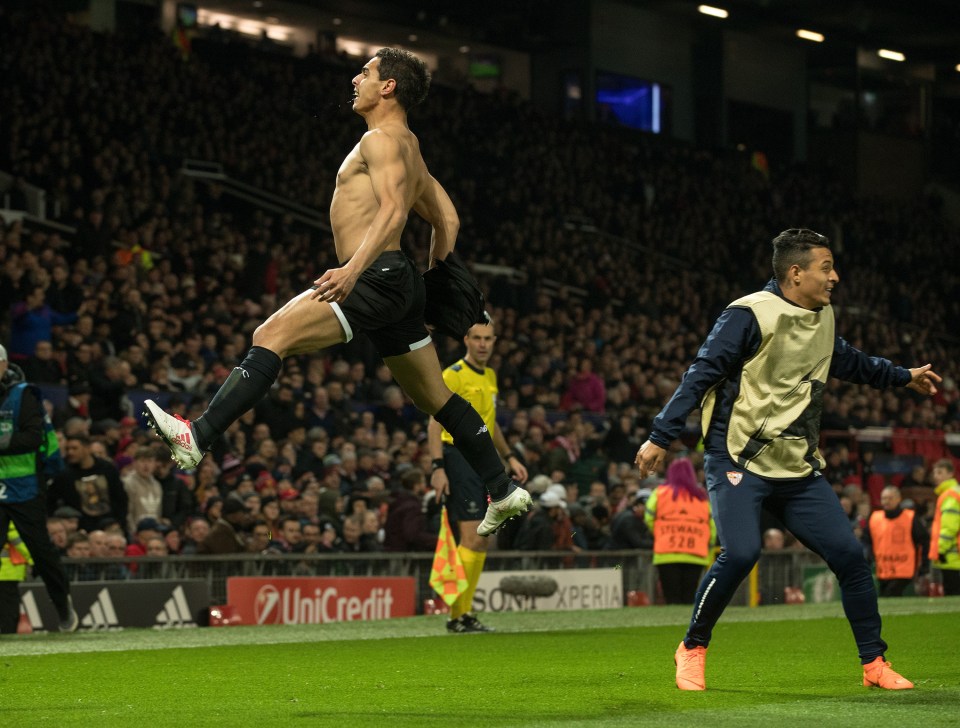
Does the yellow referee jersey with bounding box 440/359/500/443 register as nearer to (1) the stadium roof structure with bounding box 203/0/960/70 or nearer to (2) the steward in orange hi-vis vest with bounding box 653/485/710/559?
(2) the steward in orange hi-vis vest with bounding box 653/485/710/559

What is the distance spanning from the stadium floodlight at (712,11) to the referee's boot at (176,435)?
38021 millimetres

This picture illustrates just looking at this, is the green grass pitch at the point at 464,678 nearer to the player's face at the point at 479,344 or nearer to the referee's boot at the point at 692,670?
the referee's boot at the point at 692,670

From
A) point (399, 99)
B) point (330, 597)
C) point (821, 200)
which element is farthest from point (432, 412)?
point (821, 200)

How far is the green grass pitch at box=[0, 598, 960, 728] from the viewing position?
589cm

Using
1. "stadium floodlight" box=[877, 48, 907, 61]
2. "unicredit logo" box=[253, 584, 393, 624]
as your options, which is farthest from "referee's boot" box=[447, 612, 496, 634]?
"stadium floodlight" box=[877, 48, 907, 61]

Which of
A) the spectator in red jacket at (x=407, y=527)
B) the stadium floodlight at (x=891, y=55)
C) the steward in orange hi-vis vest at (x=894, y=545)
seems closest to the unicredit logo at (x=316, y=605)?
the spectator in red jacket at (x=407, y=527)

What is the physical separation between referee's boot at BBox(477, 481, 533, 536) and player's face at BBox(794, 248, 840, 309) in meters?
1.55


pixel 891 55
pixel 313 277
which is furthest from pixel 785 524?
pixel 891 55

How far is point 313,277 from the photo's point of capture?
22.8 m

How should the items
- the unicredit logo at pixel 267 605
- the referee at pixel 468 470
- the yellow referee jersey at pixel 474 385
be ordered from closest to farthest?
the referee at pixel 468 470
the yellow referee jersey at pixel 474 385
the unicredit logo at pixel 267 605

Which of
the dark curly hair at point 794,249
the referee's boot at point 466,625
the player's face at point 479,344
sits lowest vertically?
the referee's boot at point 466,625

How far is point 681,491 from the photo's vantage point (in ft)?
52.0

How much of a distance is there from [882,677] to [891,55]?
4399 centimetres

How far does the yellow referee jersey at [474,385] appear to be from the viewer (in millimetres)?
11422
